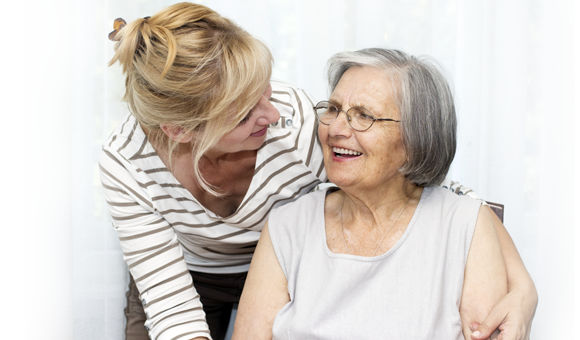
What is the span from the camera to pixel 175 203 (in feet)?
4.78

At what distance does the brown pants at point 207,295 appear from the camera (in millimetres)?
1801

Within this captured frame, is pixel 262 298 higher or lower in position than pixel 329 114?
lower

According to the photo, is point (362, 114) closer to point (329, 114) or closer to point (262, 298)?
point (329, 114)

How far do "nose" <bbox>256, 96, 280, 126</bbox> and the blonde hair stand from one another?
50 millimetres

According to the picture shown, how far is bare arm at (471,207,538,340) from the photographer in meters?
1.10

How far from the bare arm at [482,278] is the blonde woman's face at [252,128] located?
669mm

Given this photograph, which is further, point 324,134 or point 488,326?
point 324,134

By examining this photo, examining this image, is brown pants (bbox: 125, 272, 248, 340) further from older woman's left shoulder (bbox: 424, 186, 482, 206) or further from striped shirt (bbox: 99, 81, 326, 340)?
older woman's left shoulder (bbox: 424, 186, 482, 206)

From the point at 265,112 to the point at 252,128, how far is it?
6cm

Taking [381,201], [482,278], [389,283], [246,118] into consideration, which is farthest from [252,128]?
[482,278]

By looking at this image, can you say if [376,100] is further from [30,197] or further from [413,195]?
[30,197]

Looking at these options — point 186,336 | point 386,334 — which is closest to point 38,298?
point 186,336

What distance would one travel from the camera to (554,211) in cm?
214

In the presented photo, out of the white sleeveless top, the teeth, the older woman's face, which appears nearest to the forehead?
the older woman's face
